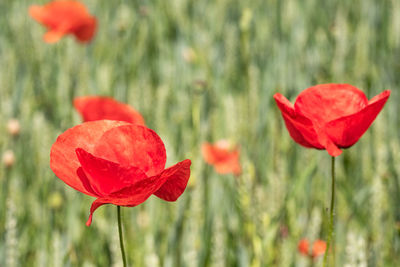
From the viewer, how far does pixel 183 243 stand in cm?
82

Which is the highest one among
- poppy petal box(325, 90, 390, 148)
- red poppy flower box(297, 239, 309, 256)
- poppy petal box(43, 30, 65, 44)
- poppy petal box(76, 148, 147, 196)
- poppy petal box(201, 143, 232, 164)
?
poppy petal box(43, 30, 65, 44)

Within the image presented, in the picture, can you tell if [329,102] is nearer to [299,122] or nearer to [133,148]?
[299,122]

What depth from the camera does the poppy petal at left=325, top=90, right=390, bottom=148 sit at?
0.45 meters

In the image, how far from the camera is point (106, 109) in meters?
0.73

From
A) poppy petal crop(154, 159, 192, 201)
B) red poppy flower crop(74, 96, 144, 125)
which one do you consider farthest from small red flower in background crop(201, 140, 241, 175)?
poppy petal crop(154, 159, 192, 201)

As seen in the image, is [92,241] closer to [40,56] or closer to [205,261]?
[205,261]

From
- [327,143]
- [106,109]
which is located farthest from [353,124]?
[106,109]

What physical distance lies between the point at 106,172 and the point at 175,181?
0.17ft

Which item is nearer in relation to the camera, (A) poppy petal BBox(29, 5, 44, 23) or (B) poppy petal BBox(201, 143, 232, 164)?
(B) poppy petal BBox(201, 143, 232, 164)

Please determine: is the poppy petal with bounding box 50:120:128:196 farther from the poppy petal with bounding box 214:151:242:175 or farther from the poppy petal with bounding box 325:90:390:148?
the poppy petal with bounding box 214:151:242:175

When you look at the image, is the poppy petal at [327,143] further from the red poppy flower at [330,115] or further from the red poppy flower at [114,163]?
the red poppy flower at [114,163]

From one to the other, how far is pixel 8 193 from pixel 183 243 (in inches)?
13.4

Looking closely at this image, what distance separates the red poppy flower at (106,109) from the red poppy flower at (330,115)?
0.27 m

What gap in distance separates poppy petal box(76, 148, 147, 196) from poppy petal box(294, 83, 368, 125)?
0.53 feet
